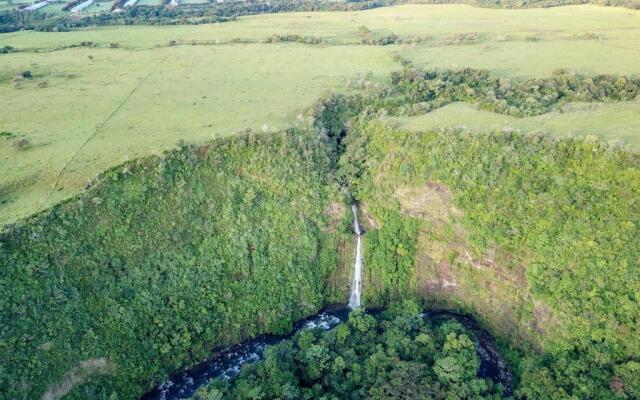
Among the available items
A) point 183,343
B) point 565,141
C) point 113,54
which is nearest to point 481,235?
point 565,141

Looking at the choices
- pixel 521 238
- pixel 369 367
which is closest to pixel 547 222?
pixel 521 238

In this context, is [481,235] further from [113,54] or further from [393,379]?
[113,54]

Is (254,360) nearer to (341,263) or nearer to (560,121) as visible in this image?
(341,263)

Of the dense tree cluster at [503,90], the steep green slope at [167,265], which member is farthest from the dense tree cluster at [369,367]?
the dense tree cluster at [503,90]

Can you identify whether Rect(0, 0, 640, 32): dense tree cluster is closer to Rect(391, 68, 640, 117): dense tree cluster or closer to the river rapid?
Rect(391, 68, 640, 117): dense tree cluster

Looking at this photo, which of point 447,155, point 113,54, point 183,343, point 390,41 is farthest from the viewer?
point 390,41

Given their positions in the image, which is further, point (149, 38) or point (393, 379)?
point (149, 38)

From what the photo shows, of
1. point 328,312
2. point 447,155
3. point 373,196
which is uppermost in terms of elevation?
point 447,155
